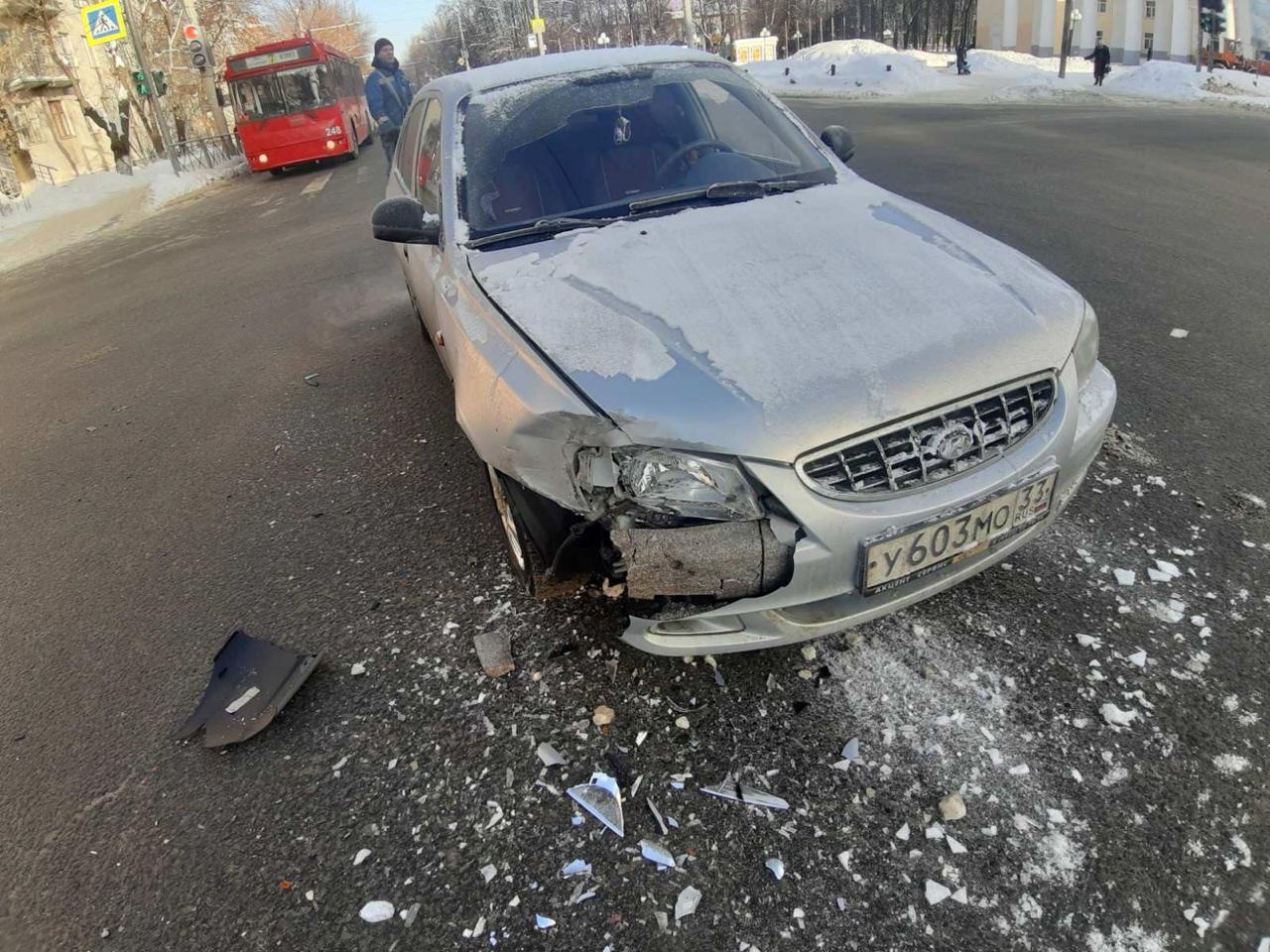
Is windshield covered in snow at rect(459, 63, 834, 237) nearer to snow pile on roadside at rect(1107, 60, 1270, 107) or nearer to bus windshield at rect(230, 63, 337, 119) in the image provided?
bus windshield at rect(230, 63, 337, 119)

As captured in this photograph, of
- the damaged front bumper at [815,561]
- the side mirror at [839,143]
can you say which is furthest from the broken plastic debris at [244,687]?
the side mirror at [839,143]

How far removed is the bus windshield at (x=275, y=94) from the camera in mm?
19297

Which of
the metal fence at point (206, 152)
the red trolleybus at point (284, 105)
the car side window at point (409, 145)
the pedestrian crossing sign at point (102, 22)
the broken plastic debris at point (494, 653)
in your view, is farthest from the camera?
the metal fence at point (206, 152)

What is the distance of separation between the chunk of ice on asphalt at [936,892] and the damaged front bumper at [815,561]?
0.62 m

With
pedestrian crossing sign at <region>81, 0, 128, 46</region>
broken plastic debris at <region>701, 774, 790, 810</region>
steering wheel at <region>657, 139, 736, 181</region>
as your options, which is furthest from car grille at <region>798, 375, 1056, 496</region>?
pedestrian crossing sign at <region>81, 0, 128, 46</region>

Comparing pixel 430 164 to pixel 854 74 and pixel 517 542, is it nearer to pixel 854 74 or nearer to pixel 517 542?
pixel 517 542

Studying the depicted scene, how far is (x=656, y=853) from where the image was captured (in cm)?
203

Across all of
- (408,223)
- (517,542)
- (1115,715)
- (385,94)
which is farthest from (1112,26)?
(517,542)

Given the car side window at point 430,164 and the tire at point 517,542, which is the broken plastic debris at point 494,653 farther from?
the car side window at point 430,164

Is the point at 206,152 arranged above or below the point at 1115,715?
above

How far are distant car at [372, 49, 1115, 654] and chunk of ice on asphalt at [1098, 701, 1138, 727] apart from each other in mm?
491

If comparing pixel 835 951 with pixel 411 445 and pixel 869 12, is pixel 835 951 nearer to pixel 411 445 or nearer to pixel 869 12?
pixel 411 445

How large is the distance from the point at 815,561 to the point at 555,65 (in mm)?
2966

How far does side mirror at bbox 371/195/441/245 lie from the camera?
3.36m
